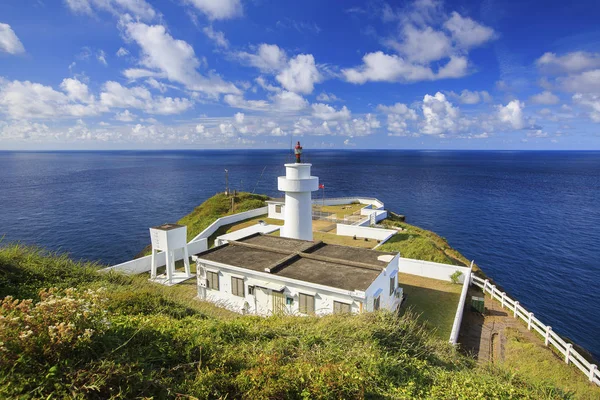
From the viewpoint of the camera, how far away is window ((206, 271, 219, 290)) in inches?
586

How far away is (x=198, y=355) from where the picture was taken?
17.0ft

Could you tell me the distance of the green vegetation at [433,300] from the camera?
13.8 metres

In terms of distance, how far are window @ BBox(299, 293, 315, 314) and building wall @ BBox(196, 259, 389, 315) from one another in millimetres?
139

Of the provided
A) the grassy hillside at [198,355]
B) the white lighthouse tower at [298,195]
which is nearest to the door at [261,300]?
the grassy hillside at [198,355]

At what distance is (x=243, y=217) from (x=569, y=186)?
298 feet

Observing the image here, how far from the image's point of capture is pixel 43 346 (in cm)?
396

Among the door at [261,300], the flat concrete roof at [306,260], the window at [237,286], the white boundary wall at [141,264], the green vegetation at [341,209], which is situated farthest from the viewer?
the green vegetation at [341,209]

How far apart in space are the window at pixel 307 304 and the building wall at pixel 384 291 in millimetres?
2139

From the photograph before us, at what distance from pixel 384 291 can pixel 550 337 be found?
6664 millimetres

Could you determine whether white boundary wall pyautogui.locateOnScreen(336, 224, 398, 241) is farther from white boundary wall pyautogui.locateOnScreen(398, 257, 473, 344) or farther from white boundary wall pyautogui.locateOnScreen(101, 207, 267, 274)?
white boundary wall pyautogui.locateOnScreen(101, 207, 267, 274)

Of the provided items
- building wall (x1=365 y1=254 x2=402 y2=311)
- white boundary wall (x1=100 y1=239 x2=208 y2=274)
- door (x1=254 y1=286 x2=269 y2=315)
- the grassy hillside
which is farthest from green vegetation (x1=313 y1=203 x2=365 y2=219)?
the grassy hillside

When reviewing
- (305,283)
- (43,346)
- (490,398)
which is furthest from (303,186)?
(43,346)

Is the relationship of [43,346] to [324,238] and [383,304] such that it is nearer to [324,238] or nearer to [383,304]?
[383,304]

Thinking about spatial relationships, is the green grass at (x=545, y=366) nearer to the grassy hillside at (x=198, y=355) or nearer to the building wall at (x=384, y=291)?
the building wall at (x=384, y=291)
